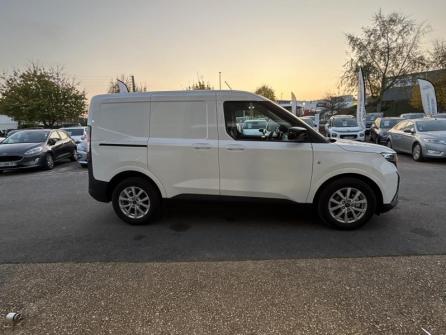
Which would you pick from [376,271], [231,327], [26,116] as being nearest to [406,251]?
[376,271]

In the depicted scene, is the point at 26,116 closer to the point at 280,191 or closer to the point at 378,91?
the point at 280,191

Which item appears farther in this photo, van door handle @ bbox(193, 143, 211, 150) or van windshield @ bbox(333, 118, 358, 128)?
van windshield @ bbox(333, 118, 358, 128)

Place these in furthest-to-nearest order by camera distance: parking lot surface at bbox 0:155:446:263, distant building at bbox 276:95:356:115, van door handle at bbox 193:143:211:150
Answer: distant building at bbox 276:95:356:115
van door handle at bbox 193:143:211:150
parking lot surface at bbox 0:155:446:263

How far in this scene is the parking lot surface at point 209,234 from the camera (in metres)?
3.85

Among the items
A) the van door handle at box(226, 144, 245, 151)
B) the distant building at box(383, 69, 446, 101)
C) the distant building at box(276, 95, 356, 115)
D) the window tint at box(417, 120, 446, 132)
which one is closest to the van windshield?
the window tint at box(417, 120, 446, 132)

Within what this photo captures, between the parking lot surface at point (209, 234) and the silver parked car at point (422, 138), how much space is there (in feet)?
15.9

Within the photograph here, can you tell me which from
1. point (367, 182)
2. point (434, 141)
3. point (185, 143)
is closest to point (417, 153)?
point (434, 141)

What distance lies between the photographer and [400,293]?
292 centimetres

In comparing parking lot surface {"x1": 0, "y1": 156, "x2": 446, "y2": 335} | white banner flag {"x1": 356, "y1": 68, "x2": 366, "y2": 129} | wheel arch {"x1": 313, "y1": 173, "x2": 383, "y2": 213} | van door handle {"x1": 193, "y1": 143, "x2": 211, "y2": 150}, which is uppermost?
white banner flag {"x1": 356, "y1": 68, "x2": 366, "y2": 129}

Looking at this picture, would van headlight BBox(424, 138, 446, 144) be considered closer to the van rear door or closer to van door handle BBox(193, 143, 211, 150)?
the van rear door

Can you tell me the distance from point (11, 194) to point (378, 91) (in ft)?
A: 133

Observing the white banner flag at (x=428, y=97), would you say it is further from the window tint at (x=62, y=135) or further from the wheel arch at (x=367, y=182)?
the window tint at (x=62, y=135)

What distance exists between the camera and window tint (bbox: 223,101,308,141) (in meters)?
4.57

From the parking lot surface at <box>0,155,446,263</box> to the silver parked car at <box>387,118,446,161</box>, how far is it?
4860mm
